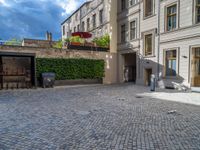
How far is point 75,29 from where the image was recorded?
28.9 meters

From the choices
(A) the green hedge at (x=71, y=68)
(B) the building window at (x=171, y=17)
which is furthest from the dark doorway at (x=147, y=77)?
(A) the green hedge at (x=71, y=68)

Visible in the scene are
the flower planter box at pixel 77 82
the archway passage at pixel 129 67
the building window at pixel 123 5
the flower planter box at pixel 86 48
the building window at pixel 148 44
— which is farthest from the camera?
the archway passage at pixel 129 67

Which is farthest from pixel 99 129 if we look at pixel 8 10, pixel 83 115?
pixel 8 10

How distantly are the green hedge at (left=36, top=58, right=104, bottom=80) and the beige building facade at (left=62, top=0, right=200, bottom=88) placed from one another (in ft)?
8.14

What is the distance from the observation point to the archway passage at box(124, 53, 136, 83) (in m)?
19.6

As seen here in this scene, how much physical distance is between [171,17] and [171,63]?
3595mm

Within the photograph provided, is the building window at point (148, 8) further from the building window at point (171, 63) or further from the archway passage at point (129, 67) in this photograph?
the archway passage at point (129, 67)

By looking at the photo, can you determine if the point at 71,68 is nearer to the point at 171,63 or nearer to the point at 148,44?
the point at 148,44

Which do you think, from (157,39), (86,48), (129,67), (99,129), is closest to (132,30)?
(157,39)

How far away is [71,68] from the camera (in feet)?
52.5

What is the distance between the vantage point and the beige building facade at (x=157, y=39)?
12.1 meters

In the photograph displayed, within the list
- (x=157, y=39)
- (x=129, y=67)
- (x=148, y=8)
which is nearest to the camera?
(x=157, y=39)

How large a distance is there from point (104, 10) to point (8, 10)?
83.6 metres

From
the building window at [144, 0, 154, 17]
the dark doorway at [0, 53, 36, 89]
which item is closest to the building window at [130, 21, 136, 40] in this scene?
the building window at [144, 0, 154, 17]
